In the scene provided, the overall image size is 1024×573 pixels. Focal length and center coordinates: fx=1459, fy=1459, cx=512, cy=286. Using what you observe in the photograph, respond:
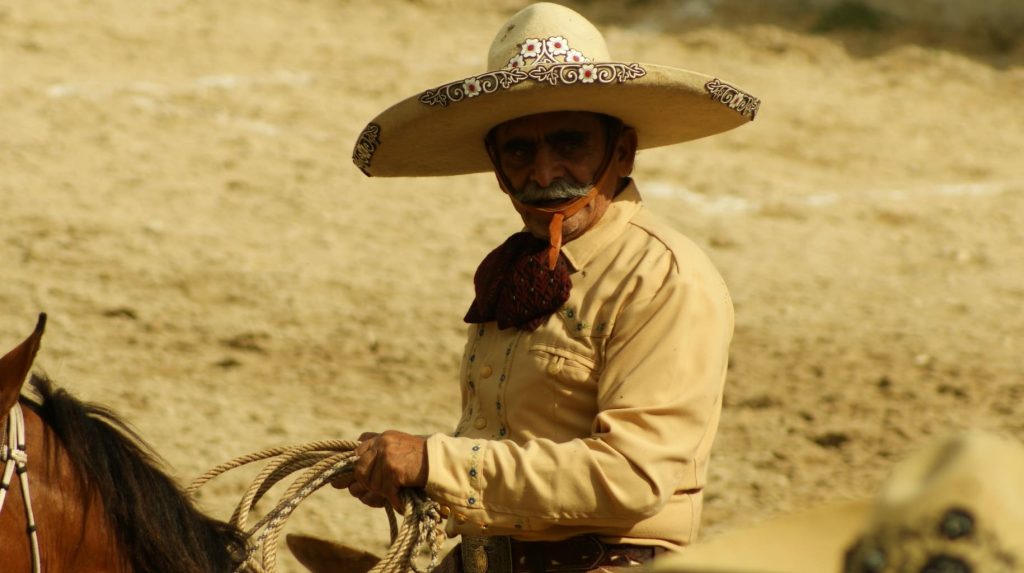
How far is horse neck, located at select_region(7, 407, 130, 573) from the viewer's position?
2406 millimetres

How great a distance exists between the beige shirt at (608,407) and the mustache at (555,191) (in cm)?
8

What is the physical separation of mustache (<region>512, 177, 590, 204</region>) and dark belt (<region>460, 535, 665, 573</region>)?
67 centimetres

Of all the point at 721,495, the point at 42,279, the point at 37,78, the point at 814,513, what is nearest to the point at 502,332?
the point at 814,513

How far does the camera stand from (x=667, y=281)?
276 cm

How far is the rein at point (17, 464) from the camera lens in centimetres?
239

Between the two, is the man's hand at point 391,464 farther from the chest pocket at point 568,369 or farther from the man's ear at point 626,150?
the man's ear at point 626,150

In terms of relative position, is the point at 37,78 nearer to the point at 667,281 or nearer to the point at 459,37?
the point at 459,37

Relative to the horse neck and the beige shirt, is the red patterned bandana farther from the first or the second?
the horse neck

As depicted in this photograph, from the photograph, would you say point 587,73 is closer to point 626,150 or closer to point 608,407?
point 626,150

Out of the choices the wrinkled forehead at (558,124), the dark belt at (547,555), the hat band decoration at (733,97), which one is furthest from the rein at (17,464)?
the hat band decoration at (733,97)

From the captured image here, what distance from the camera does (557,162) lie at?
294 cm

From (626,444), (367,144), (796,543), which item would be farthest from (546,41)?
(796,543)

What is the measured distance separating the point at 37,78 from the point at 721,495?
6.48 metres

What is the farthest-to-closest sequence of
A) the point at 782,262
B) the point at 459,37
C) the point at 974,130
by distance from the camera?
the point at 459,37 < the point at 974,130 < the point at 782,262
